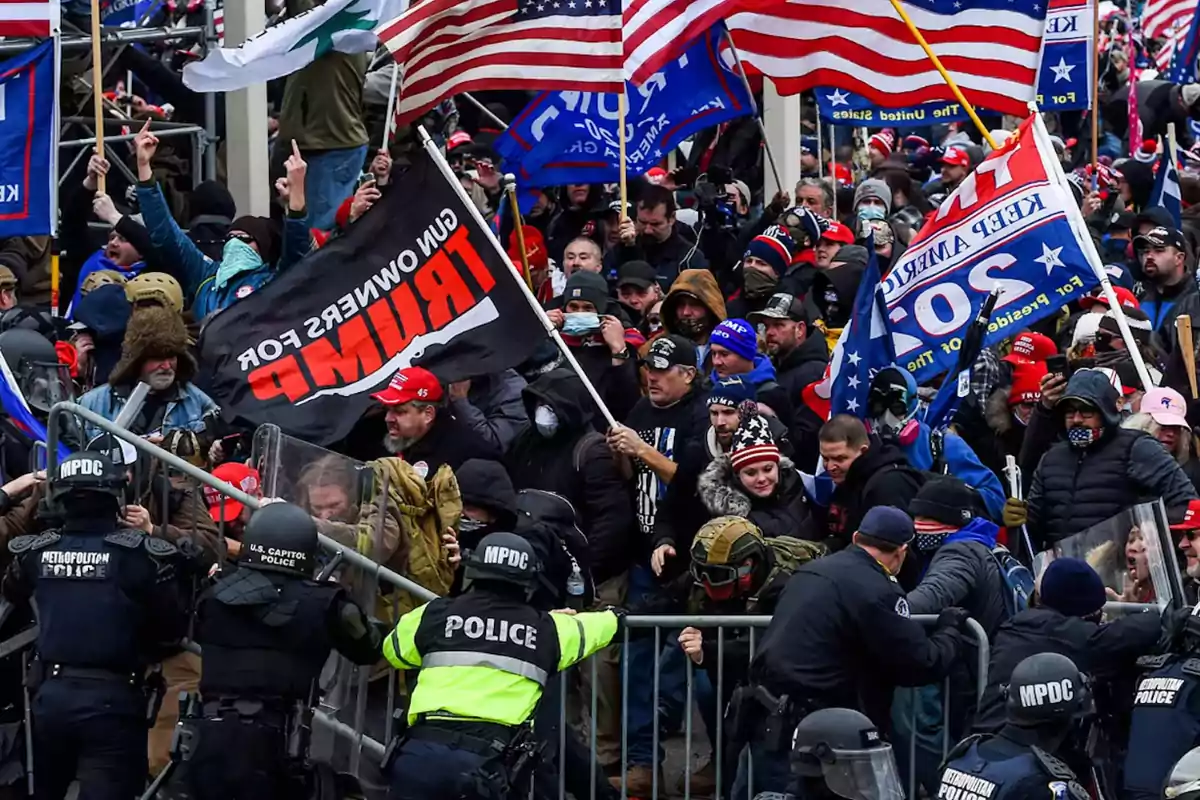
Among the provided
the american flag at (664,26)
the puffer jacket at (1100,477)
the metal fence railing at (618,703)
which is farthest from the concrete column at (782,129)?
the metal fence railing at (618,703)

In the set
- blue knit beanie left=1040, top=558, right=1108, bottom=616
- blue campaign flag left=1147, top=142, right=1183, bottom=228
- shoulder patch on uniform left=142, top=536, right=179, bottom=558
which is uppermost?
blue campaign flag left=1147, top=142, right=1183, bottom=228

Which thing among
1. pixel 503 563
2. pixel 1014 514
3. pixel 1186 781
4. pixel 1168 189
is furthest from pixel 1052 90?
pixel 1186 781

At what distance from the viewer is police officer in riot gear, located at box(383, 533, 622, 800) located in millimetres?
9648

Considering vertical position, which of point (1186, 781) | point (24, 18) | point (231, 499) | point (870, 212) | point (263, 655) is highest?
Answer: point (24, 18)

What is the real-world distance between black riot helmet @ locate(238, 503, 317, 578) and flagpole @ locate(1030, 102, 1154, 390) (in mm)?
4139

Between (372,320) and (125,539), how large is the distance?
2.24 meters

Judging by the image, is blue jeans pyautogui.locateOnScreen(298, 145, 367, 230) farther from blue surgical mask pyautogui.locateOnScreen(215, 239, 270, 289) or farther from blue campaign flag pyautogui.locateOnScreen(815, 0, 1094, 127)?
blue campaign flag pyautogui.locateOnScreen(815, 0, 1094, 127)

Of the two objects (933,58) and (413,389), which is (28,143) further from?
(933,58)

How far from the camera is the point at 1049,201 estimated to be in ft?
41.7

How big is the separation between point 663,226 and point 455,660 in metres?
6.12

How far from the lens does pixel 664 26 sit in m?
14.5

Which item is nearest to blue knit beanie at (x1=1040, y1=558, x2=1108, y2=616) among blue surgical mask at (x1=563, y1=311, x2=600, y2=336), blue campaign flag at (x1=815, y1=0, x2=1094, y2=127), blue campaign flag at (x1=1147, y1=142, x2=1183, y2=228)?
blue surgical mask at (x1=563, y1=311, x2=600, y2=336)

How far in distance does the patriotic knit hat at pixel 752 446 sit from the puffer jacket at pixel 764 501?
3.2 inches

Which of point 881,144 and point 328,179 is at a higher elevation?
point 881,144
